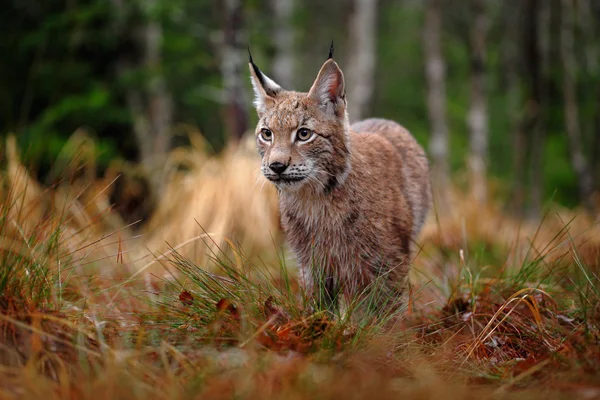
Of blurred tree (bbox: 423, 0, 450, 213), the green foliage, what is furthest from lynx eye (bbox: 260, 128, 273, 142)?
blurred tree (bbox: 423, 0, 450, 213)

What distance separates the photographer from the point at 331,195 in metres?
4.21

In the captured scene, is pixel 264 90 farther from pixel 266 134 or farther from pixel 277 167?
pixel 277 167

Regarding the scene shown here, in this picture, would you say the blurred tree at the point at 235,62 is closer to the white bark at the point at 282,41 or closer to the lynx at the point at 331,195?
the lynx at the point at 331,195

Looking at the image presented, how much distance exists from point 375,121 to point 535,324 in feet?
9.65

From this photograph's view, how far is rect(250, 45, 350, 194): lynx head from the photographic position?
13.3 ft

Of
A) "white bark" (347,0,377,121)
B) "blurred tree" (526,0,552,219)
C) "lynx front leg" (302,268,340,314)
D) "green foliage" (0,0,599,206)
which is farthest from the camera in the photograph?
"white bark" (347,0,377,121)

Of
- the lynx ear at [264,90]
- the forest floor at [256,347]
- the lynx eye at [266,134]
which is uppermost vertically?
the lynx ear at [264,90]

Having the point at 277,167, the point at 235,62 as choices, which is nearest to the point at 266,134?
the point at 277,167

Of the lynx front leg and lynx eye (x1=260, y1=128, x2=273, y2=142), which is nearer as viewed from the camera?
the lynx front leg

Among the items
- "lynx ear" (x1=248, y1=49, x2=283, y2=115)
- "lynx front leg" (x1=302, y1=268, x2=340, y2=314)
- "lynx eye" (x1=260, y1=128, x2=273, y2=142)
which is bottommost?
"lynx front leg" (x1=302, y1=268, x2=340, y2=314)

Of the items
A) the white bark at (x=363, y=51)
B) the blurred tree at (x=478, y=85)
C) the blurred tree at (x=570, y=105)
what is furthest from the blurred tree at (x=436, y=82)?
the blurred tree at (x=570, y=105)

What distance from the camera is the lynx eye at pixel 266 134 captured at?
441cm

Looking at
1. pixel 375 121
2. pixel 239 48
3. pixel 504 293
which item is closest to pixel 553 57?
pixel 239 48

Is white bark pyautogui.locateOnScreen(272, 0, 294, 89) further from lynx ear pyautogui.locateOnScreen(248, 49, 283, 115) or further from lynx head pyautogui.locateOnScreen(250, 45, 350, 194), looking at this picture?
lynx head pyautogui.locateOnScreen(250, 45, 350, 194)
